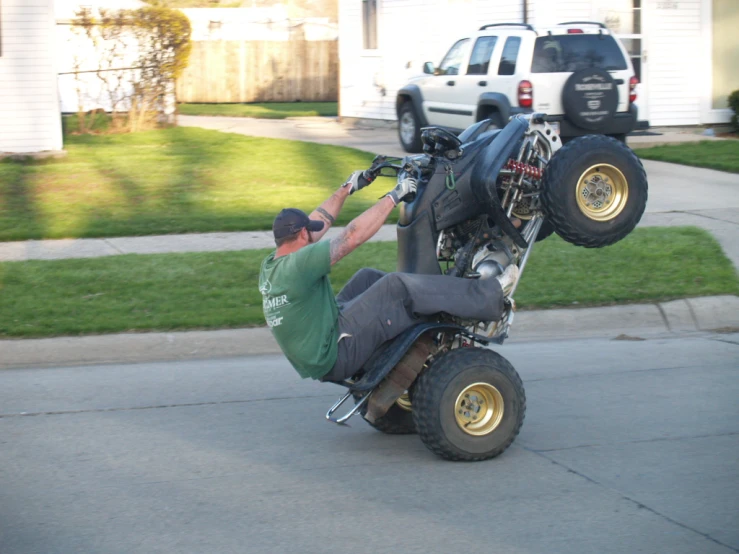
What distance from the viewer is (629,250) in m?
10.3

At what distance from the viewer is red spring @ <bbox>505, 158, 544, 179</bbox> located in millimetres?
5489

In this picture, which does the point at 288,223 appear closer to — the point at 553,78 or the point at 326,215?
the point at 326,215

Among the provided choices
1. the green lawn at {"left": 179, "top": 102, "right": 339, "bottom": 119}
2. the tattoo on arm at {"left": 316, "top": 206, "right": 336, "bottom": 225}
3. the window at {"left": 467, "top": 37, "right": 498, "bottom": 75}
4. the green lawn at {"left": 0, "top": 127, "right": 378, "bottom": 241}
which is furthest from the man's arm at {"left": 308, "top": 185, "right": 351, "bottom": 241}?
the green lawn at {"left": 179, "top": 102, "right": 339, "bottom": 119}

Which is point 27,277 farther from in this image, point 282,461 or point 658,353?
point 658,353

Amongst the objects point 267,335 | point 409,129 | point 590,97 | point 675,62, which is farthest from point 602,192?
point 675,62

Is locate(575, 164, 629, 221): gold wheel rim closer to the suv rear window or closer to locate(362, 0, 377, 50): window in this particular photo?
the suv rear window

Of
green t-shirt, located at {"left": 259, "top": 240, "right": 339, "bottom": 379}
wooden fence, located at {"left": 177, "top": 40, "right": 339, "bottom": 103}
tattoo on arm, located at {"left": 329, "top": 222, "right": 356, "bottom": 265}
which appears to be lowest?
green t-shirt, located at {"left": 259, "top": 240, "right": 339, "bottom": 379}

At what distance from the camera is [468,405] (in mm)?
5383

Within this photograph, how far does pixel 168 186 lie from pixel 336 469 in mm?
9142

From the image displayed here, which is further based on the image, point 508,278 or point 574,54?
point 574,54

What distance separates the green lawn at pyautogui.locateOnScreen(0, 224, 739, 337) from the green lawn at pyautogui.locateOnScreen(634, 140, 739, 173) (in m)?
5.64

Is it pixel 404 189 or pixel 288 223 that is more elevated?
pixel 404 189

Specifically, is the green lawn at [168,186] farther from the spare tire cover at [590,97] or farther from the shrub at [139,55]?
the spare tire cover at [590,97]

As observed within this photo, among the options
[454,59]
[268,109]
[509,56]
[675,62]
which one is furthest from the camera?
[268,109]
